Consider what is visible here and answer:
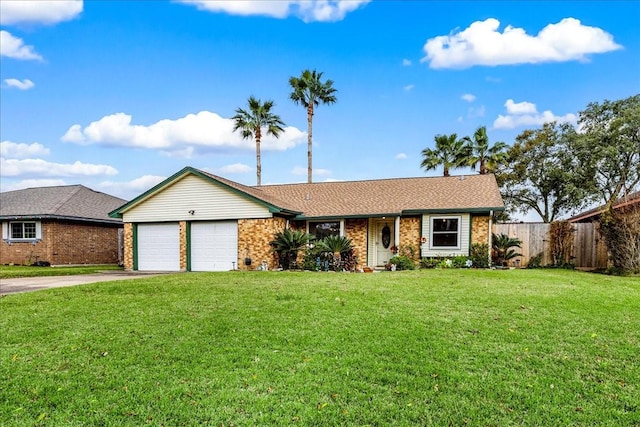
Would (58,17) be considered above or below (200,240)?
above

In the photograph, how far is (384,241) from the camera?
16.6 metres

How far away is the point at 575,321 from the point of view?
5906 mm

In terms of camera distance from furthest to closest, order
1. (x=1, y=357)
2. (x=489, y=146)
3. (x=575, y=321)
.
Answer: (x=489, y=146) → (x=575, y=321) → (x=1, y=357)

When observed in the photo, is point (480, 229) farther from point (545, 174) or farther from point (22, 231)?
point (22, 231)

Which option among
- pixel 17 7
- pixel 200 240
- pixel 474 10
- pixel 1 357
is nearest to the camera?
pixel 1 357

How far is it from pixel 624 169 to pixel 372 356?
26.4 m

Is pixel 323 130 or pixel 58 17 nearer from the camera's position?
pixel 58 17

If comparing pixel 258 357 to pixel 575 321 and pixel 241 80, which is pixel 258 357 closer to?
pixel 575 321

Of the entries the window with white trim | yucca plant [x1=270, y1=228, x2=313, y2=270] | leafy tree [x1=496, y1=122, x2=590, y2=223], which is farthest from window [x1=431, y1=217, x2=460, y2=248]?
leafy tree [x1=496, y1=122, x2=590, y2=223]

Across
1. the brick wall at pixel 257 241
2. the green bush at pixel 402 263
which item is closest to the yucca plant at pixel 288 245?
the brick wall at pixel 257 241

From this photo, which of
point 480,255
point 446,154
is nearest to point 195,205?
point 480,255

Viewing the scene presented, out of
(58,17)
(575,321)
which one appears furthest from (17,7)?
(575,321)

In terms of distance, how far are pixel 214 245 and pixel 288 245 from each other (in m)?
3.41

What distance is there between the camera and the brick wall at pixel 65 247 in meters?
19.1
